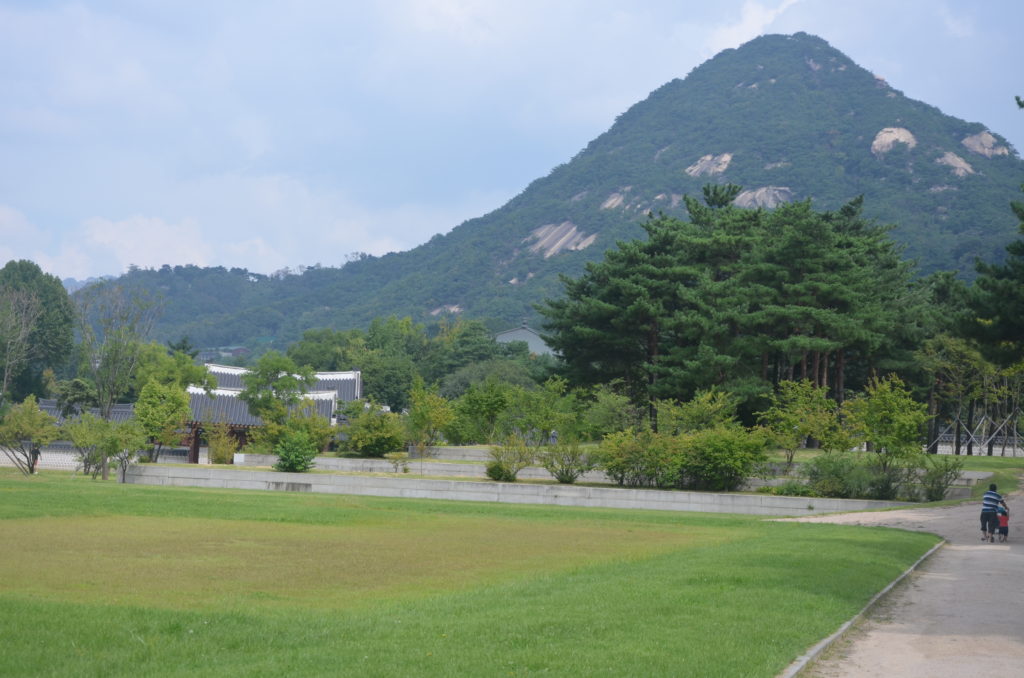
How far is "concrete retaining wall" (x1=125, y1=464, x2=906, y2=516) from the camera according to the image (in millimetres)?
29781

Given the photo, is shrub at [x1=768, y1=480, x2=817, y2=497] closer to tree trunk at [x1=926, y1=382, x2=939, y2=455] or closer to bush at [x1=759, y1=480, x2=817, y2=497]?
bush at [x1=759, y1=480, x2=817, y2=497]

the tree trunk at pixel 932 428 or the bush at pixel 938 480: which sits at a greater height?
the tree trunk at pixel 932 428

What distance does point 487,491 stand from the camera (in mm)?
34094

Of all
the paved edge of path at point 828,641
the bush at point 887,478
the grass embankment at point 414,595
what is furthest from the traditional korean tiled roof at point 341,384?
the paved edge of path at point 828,641

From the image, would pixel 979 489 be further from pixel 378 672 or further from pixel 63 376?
pixel 63 376

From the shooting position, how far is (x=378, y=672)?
23.3ft

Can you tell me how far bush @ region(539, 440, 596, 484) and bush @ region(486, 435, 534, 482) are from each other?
832 mm

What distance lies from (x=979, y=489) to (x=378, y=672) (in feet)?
96.7

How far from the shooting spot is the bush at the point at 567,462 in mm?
35781

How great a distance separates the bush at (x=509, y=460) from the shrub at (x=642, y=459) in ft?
10.9

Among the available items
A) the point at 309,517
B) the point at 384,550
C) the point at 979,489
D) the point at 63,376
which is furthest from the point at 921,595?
the point at 63,376

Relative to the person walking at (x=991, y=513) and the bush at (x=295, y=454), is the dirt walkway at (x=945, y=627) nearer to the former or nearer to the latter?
the person walking at (x=991, y=513)

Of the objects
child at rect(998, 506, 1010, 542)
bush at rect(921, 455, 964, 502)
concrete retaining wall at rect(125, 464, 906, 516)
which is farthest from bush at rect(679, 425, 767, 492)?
child at rect(998, 506, 1010, 542)

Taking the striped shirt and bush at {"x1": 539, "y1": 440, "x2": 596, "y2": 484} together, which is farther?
bush at {"x1": 539, "y1": 440, "x2": 596, "y2": 484}
